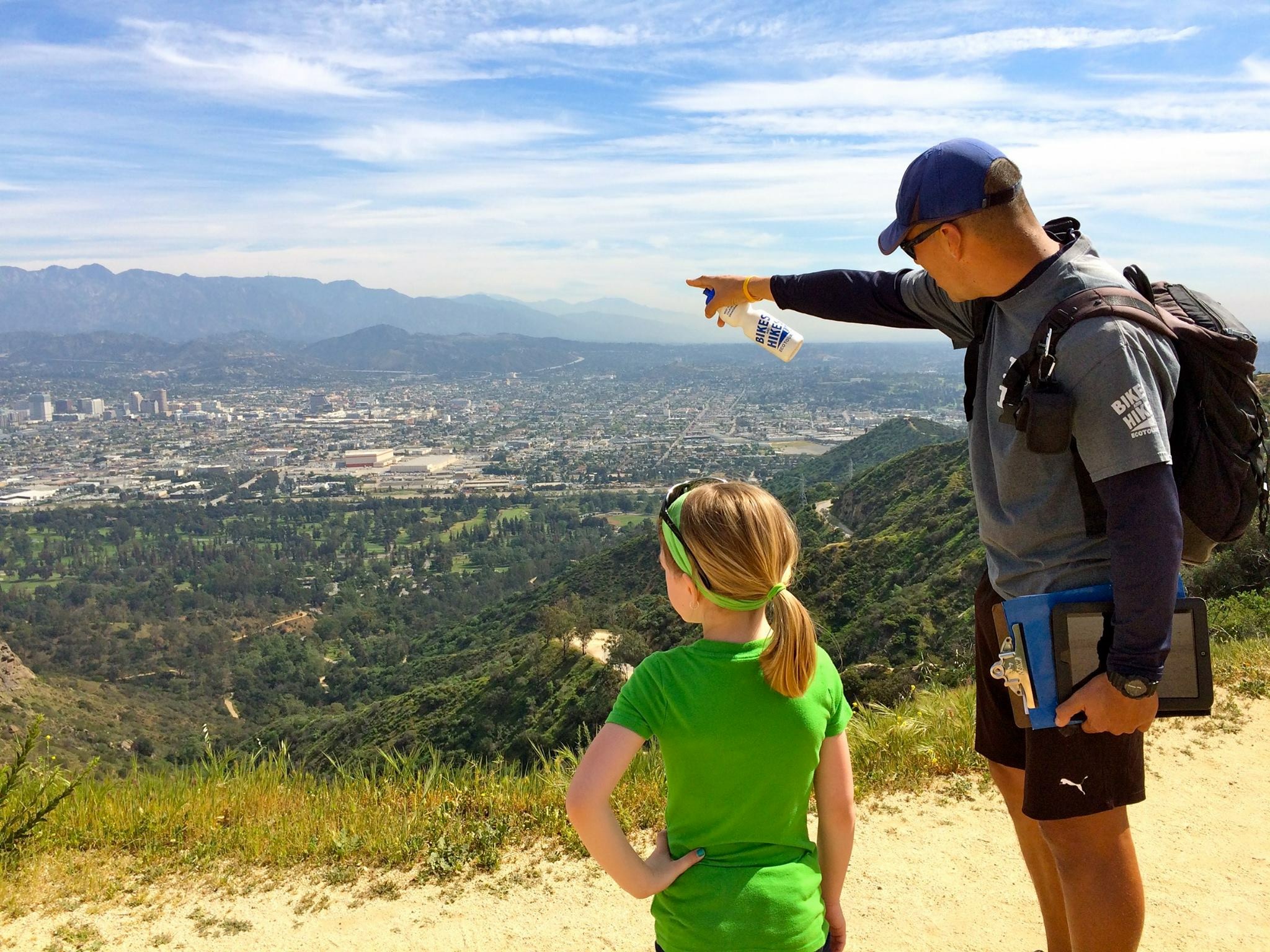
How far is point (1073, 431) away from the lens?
52.7 inches

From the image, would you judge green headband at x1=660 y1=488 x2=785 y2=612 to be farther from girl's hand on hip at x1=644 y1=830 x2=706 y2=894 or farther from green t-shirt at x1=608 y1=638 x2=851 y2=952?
girl's hand on hip at x1=644 y1=830 x2=706 y2=894

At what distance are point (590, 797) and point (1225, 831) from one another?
2.44 meters

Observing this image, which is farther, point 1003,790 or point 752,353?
point 752,353

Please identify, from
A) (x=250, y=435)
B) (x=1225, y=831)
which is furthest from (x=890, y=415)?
(x=1225, y=831)

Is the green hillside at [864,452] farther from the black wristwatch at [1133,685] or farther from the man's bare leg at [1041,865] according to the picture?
the black wristwatch at [1133,685]

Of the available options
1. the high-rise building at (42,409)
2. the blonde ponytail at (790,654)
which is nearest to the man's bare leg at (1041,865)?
the blonde ponytail at (790,654)

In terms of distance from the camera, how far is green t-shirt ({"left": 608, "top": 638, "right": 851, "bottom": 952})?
4.25ft

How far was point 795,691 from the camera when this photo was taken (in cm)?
130

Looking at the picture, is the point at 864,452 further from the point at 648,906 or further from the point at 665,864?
the point at 665,864

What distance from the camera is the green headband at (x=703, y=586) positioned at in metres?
1.32

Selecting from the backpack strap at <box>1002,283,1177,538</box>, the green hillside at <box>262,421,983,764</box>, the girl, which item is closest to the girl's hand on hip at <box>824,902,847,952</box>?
the girl

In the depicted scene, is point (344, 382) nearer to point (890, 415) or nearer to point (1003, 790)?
point (890, 415)

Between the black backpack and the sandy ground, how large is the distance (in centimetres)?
137

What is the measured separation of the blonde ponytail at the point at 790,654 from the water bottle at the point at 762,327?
1.27 meters
